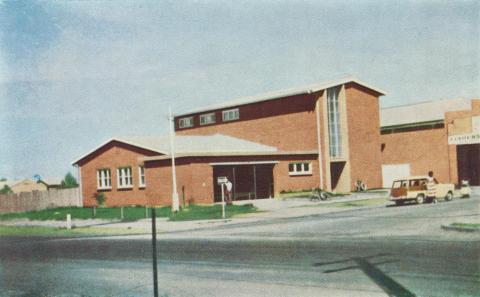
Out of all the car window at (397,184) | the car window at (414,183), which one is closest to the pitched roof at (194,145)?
the car window at (397,184)

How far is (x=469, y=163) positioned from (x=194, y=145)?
20.6 m

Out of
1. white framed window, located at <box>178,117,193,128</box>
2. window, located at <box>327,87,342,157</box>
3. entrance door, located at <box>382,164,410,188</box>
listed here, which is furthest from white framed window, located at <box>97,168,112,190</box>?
entrance door, located at <box>382,164,410,188</box>

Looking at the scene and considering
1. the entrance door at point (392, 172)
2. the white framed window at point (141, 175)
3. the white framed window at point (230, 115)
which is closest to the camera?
the white framed window at point (141, 175)

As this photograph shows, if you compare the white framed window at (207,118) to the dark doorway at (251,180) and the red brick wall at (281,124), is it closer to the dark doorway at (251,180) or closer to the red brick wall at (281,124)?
the red brick wall at (281,124)

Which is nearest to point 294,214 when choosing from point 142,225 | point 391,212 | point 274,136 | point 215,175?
point 391,212

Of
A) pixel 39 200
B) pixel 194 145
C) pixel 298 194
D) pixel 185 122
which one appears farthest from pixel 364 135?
pixel 39 200

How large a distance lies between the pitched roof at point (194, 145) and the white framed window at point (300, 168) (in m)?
2.12

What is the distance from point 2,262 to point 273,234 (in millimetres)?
8476

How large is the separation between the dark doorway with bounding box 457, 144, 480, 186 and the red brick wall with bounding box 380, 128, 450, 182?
1049mm

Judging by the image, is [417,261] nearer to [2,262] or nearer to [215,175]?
[2,262]

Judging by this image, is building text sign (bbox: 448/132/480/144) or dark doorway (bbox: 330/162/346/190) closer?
building text sign (bbox: 448/132/480/144)

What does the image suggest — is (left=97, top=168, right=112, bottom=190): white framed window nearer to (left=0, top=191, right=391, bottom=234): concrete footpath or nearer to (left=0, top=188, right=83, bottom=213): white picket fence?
(left=0, top=188, right=83, bottom=213): white picket fence

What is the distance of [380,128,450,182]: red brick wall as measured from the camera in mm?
41031

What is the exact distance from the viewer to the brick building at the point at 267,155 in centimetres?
3631
